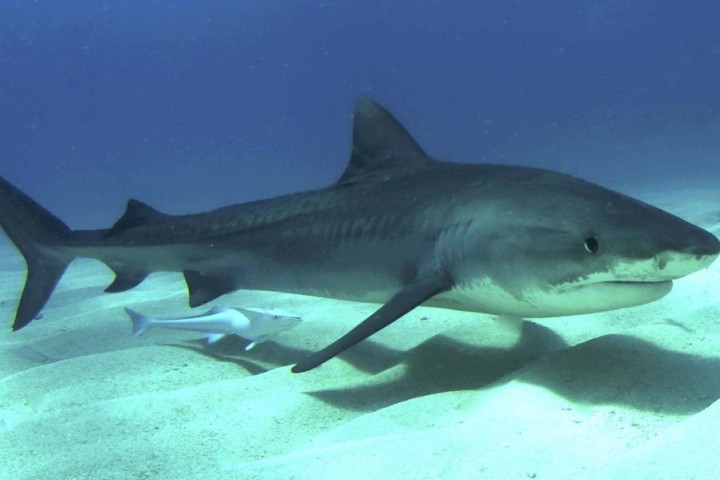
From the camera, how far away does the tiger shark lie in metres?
2.63

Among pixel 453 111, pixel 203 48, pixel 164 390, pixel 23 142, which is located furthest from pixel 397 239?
pixel 23 142

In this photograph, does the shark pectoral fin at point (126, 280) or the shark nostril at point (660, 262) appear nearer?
the shark nostril at point (660, 262)

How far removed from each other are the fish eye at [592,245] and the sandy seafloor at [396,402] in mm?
597

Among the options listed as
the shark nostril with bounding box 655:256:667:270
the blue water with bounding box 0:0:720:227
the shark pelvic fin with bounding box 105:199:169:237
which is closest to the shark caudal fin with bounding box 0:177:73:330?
the shark pelvic fin with bounding box 105:199:169:237

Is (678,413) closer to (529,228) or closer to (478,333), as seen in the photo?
(529,228)

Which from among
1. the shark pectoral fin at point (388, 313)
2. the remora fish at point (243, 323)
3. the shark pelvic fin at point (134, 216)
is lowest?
the remora fish at point (243, 323)

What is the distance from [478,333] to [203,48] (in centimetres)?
11844

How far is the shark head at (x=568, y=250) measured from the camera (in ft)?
8.14

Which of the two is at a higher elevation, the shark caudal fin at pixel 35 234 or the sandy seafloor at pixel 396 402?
the shark caudal fin at pixel 35 234

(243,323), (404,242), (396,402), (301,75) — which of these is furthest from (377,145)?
(301,75)

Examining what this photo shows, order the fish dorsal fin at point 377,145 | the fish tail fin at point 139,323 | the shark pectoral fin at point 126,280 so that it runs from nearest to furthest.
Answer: the fish dorsal fin at point 377,145
the fish tail fin at point 139,323
the shark pectoral fin at point 126,280

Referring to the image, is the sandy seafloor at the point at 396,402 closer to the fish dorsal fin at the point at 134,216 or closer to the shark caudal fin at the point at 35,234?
the shark caudal fin at the point at 35,234

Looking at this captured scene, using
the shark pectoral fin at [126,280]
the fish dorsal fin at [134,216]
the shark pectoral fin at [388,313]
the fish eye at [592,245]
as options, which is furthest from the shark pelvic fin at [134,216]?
the fish eye at [592,245]

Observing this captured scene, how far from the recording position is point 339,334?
4.84 m
